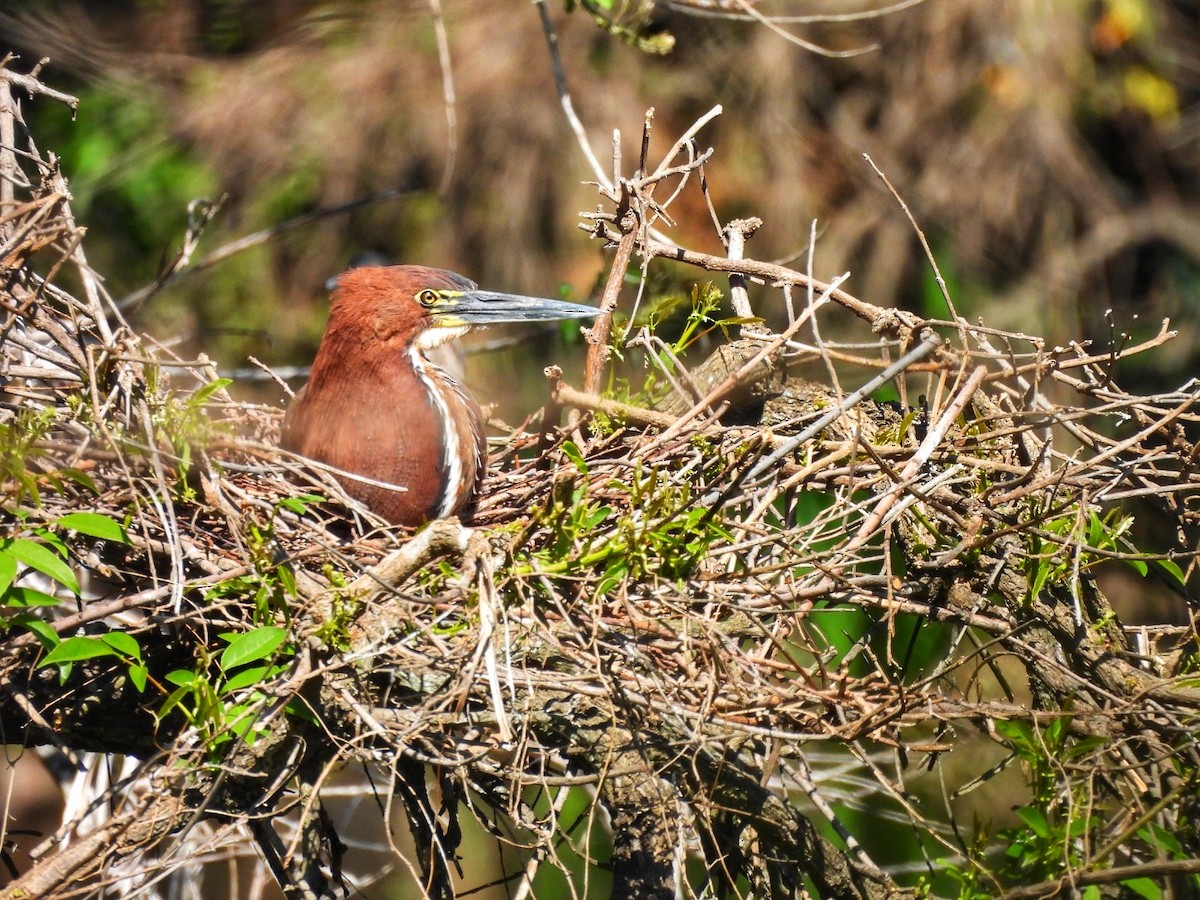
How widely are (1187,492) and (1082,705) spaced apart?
728mm

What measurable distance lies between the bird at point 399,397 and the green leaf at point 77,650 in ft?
2.66

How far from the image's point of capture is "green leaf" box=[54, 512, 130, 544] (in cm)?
205

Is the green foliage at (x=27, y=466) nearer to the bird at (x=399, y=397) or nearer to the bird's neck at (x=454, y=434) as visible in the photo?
the bird at (x=399, y=397)

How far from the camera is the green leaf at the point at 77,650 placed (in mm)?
2053

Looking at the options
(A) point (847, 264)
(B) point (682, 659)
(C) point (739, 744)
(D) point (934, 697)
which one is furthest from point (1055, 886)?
(A) point (847, 264)

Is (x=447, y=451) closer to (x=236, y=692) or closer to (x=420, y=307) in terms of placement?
(x=420, y=307)

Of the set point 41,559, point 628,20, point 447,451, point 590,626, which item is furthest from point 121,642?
point 628,20

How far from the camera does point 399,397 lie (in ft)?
10.0

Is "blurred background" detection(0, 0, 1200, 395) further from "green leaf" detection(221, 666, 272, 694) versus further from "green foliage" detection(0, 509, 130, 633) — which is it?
"green leaf" detection(221, 666, 272, 694)

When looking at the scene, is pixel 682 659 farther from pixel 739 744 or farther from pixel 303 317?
pixel 303 317

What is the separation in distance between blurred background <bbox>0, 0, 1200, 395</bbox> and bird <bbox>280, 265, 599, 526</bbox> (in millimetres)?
2639

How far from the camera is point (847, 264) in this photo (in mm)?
5922

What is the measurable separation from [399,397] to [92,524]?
109cm

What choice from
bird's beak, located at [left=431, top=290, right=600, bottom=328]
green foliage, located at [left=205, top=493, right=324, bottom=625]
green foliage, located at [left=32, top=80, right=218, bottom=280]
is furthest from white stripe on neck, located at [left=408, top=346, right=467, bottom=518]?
green foliage, located at [left=32, top=80, right=218, bottom=280]
